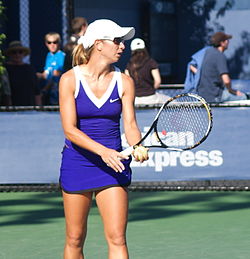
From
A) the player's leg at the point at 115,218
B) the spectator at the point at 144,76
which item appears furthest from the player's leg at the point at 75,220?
the spectator at the point at 144,76

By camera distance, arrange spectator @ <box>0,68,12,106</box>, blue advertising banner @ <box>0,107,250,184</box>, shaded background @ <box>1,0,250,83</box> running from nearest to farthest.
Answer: blue advertising banner @ <box>0,107,250,184</box>
spectator @ <box>0,68,12,106</box>
shaded background @ <box>1,0,250,83</box>

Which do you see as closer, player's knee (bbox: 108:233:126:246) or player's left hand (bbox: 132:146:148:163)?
player's left hand (bbox: 132:146:148:163)

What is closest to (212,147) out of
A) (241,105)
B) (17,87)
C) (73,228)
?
(241,105)

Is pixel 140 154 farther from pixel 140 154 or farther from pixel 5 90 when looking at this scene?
pixel 5 90

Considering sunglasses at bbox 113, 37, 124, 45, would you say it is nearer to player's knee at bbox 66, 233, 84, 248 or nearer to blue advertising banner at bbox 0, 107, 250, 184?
player's knee at bbox 66, 233, 84, 248

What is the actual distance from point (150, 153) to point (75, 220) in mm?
5300

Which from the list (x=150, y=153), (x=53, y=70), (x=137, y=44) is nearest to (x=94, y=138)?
(x=150, y=153)

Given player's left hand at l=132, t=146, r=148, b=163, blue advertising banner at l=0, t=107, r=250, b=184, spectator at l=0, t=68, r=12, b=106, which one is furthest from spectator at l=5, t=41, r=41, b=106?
player's left hand at l=132, t=146, r=148, b=163

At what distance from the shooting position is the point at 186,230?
30.6 feet

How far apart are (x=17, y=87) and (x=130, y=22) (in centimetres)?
1180

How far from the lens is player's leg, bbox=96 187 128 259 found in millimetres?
6191

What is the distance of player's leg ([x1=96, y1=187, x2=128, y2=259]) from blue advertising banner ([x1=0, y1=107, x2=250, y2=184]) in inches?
205

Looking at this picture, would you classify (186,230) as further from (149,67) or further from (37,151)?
(149,67)

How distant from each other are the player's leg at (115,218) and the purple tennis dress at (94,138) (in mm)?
64
